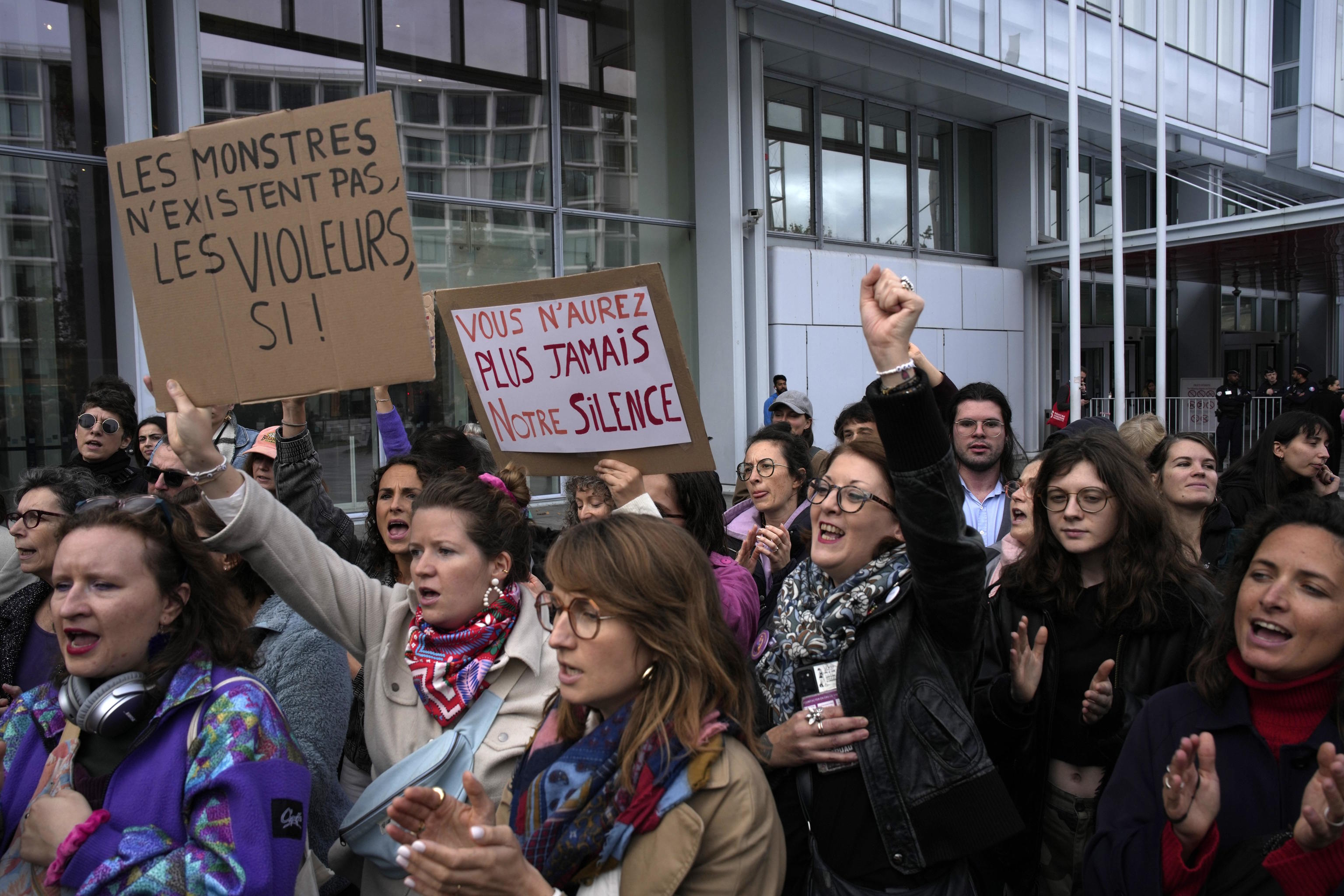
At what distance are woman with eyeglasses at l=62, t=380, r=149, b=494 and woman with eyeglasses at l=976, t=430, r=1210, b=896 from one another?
13.2 ft

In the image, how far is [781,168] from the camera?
46.2 feet

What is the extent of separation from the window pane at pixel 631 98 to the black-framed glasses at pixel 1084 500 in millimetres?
9524

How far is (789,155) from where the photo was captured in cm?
1421

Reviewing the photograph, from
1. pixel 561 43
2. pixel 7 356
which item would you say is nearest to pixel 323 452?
pixel 7 356

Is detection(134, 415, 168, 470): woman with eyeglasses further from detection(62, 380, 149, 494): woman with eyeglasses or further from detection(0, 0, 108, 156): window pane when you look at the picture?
detection(0, 0, 108, 156): window pane

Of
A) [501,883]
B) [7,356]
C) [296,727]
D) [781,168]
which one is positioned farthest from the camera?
[781,168]

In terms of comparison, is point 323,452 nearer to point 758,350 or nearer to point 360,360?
point 758,350

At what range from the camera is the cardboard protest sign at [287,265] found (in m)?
2.68

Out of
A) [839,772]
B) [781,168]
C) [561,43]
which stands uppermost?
[561,43]

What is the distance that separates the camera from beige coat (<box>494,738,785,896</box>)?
1.68 metres

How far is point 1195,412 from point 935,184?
8172mm

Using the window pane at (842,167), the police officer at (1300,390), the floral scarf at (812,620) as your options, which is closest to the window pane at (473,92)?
the window pane at (842,167)

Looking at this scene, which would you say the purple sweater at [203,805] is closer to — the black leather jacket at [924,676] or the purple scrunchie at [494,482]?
the purple scrunchie at [494,482]

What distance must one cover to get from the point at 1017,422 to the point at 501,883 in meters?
17.0
